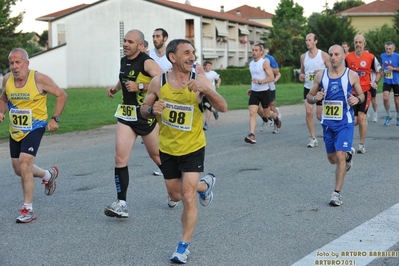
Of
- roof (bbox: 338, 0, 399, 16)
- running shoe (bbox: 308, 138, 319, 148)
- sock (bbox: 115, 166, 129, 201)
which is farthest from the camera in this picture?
roof (bbox: 338, 0, 399, 16)

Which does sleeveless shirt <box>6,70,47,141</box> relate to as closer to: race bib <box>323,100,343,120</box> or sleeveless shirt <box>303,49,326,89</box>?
race bib <box>323,100,343,120</box>

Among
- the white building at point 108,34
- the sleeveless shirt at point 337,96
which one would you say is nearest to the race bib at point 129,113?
the sleeveless shirt at point 337,96

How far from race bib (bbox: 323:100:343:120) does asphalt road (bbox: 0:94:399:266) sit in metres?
0.97

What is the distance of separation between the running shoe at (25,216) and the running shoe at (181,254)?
232 cm

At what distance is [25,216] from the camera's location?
7773 mm

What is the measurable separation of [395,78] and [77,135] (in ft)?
26.5

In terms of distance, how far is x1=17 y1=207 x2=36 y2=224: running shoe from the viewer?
7719 mm

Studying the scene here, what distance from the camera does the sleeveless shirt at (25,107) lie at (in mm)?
8094

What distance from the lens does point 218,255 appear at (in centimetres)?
624

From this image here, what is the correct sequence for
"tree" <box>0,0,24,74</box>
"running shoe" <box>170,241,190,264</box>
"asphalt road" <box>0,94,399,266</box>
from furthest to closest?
"tree" <box>0,0,24,74</box> < "asphalt road" <box>0,94,399,266</box> < "running shoe" <box>170,241,190,264</box>

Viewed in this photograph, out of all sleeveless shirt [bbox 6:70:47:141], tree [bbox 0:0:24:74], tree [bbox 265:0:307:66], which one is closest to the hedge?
tree [bbox 265:0:307:66]

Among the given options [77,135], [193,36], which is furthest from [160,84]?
[193,36]

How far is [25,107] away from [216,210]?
240 cm

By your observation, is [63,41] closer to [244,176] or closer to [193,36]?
[193,36]
